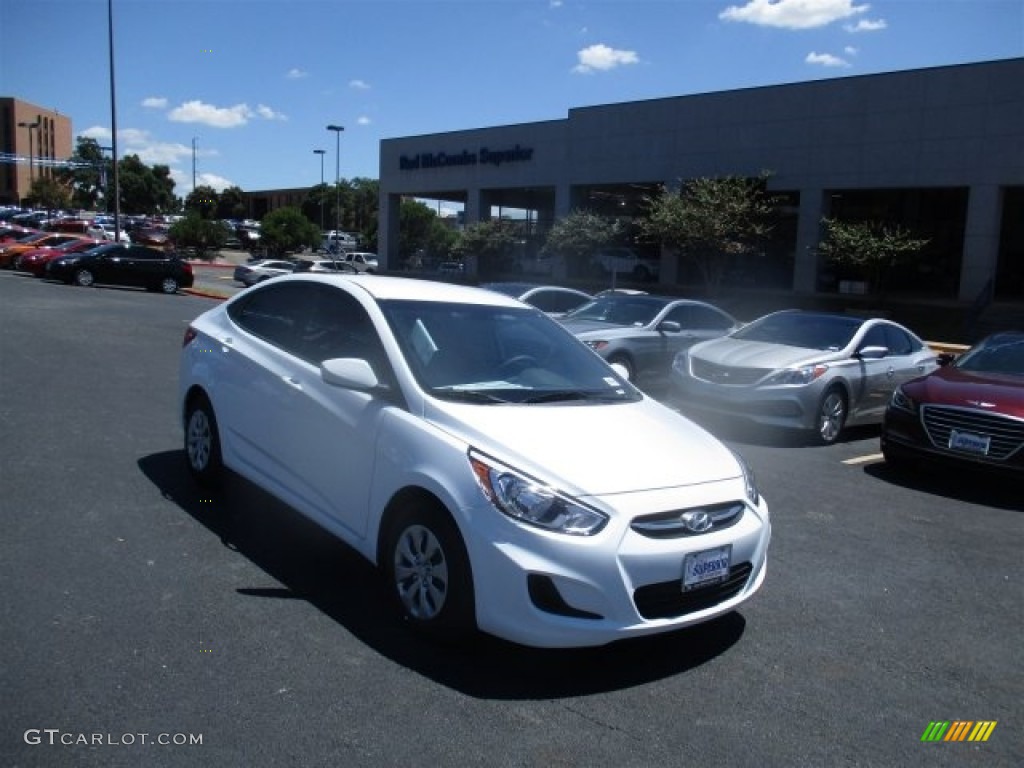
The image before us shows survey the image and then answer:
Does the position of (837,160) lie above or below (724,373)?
above

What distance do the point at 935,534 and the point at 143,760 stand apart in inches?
216

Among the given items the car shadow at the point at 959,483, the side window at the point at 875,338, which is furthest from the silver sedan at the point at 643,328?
the car shadow at the point at 959,483

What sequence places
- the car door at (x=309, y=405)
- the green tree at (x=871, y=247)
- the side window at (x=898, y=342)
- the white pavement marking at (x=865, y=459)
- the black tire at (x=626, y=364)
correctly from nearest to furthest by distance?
the car door at (x=309, y=405), the white pavement marking at (x=865, y=459), the side window at (x=898, y=342), the black tire at (x=626, y=364), the green tree at (x=871, y=247)

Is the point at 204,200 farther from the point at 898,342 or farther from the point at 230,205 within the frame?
the point at 898,342

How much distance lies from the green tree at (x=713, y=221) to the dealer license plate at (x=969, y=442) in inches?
798

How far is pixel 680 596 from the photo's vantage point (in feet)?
12.0

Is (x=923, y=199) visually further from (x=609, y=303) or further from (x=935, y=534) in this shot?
(x=935, y=534)

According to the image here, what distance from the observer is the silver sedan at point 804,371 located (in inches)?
359

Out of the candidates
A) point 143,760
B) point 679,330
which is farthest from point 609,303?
point 143,760

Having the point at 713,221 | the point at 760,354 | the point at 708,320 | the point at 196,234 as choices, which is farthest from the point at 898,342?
the point at 196,234

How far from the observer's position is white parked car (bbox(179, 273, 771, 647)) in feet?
11.4

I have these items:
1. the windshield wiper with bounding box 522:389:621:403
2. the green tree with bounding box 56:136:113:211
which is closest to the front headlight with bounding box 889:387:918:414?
the windshield wiper with bounding box 522:389:621:403

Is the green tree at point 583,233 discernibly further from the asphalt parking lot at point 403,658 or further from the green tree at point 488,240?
the asphalt parking lot at point 403,658

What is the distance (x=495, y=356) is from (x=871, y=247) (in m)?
22.5
